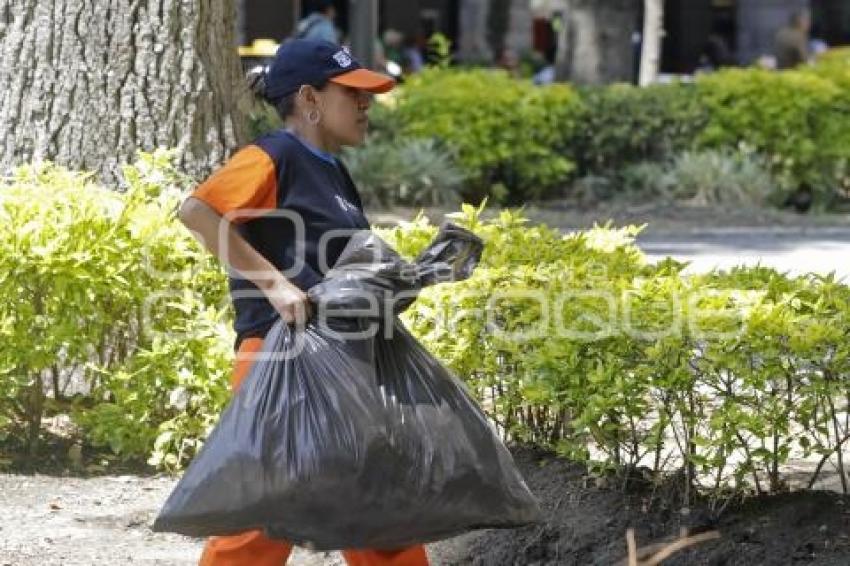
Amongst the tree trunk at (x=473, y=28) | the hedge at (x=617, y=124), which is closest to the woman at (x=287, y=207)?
the hedge at (x=617, y=124)

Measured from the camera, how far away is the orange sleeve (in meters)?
4.45

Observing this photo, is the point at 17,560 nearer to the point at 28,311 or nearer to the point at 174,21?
the point at 28,311

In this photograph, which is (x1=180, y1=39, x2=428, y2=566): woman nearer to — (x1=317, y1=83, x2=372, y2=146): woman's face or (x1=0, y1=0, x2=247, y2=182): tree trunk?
(x1=317, y1=83, x2=372, y2=146): woman's face

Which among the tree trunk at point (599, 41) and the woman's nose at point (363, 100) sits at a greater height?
the woman's nose at point (363, 100)

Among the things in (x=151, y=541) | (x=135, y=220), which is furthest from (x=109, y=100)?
(x=151, y=541)

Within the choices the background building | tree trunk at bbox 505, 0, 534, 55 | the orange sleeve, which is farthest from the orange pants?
tree trunk at bbox 505, 0, 534, 55

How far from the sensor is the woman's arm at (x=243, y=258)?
442cm

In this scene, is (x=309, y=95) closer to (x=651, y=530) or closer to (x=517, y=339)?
(x=517, y=339)

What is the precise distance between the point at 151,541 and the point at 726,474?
1.94 metres

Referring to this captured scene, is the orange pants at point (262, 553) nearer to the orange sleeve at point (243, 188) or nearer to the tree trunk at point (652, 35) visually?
the orange sleeve at point (243, 188)

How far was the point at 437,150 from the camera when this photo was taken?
56.4ft

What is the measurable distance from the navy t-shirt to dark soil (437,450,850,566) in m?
1.38

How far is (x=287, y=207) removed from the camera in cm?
454

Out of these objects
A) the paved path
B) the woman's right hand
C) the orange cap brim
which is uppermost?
the orange cap brim
